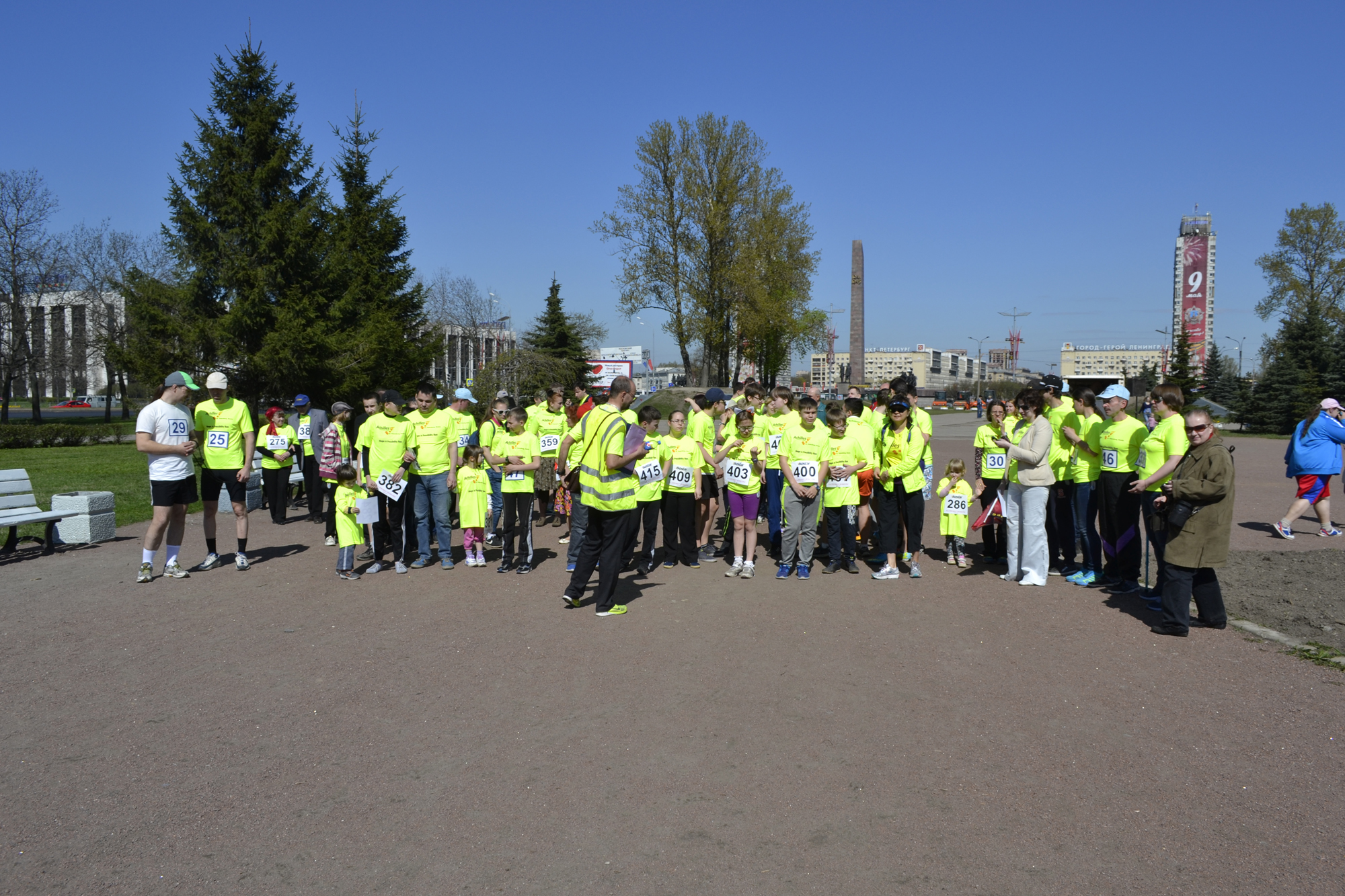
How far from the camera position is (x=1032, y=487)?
8430mm

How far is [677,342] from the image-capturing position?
4409cm

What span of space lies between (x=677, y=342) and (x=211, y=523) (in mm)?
35815

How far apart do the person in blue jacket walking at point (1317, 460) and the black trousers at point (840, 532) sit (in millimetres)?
6536

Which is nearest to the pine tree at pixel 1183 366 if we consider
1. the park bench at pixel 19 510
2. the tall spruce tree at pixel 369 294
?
the tall spruce tree at pixel 369 294

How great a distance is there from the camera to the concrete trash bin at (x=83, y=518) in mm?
10727

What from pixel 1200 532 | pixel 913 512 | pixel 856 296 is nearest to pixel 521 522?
pixel 913 512

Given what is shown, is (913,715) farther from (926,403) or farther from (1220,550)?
(926,403)

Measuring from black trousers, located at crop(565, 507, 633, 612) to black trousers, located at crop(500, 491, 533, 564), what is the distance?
1.80 meters

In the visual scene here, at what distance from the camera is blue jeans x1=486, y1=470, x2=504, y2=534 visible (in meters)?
10.0

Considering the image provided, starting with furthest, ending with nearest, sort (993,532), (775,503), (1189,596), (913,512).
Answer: (775,503) → (993,532) → (913,512) → (1189,596)

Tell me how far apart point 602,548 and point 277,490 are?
7467 millimetres

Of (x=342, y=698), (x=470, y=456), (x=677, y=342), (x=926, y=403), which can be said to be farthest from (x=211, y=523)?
(x=926, y=403)

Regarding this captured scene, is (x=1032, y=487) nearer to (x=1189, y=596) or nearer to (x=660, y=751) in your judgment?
(x=1189, y=596)

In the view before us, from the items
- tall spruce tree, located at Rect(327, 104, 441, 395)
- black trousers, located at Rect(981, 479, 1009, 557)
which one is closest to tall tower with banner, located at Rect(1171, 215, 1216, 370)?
tall spruce tree, located at Rect(327, 104, 441, 395)
